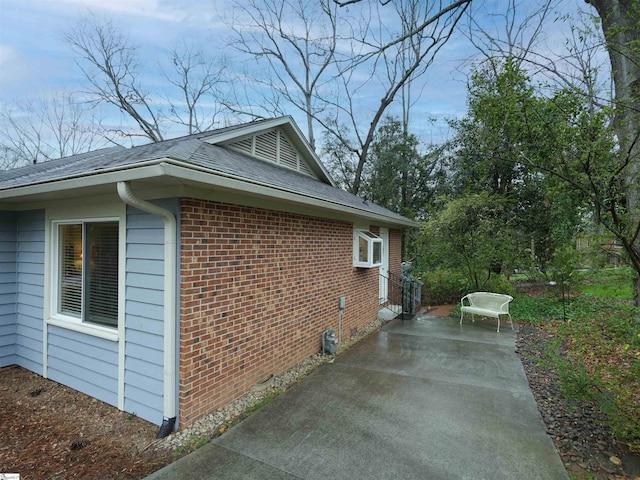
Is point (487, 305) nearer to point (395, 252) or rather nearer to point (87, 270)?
point (395, 252)

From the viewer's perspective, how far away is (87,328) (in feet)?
13.1

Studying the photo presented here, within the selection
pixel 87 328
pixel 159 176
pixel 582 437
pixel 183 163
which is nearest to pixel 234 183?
pixel 183 163

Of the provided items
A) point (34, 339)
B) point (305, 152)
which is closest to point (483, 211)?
point (305, 152)

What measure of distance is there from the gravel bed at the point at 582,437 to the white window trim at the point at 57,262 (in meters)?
4.81

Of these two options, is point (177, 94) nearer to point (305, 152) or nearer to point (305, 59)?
point (305, 59)

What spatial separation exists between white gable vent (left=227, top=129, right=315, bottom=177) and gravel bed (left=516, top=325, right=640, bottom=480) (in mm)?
5768

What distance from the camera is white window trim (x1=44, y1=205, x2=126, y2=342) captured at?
366 cm

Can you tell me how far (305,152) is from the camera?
8016 mm

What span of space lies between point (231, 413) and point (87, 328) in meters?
2.14

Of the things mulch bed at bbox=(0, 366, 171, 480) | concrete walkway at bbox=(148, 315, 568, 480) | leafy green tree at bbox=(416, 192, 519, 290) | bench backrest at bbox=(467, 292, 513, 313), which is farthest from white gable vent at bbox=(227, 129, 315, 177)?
bench backrest at bbox=(467, 292, 513, 313)

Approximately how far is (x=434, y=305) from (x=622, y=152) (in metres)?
8.28

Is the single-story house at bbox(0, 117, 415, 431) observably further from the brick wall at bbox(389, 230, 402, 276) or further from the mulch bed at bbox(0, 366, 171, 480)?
the brick wall at bbox(389, 230, 402, 276)

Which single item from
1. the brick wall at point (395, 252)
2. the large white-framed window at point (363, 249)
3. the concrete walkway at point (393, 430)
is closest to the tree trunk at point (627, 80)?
the concrete walkway at point (393, 430)

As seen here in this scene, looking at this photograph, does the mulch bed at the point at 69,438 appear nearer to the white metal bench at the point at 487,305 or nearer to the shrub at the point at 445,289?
the white metal bench at the point at 487,305
